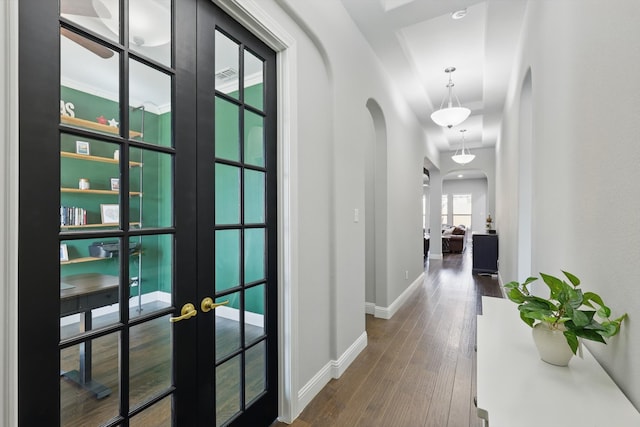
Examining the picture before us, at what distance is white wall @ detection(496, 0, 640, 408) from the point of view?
0.85 meters

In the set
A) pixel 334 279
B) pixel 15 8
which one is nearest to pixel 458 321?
pixel 334 279

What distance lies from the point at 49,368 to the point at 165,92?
1075mm

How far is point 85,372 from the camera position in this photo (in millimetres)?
1023

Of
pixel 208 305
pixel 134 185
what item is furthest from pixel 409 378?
pixel 134 185

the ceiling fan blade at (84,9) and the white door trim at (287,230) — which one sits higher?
the ceiling fan blade at (84,9)

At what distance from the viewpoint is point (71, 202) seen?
96cm

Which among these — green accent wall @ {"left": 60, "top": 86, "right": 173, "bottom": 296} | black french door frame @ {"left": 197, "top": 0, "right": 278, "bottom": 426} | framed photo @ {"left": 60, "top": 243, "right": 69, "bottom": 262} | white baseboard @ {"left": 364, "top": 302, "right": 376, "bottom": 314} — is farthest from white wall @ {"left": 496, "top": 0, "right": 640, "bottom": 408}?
white baseboard @ {"left": 364, "top": 302, "right": 376, "bottom": 314}

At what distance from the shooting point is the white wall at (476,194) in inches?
546

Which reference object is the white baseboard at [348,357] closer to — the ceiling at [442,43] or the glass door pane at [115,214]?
the glass door pane at [115,214]

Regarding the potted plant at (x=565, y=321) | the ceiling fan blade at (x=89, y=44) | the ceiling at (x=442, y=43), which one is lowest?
the potted plant at (x=565, y=321)

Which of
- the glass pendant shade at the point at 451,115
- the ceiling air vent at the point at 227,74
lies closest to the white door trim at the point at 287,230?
the ceiling air vent at the point at 227,74

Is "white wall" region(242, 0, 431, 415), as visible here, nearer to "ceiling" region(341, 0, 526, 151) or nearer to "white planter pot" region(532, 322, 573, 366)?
"ceiling" region(341, 0, 526, 151)

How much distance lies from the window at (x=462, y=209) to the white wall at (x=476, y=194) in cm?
18

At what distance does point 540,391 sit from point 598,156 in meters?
0.86
